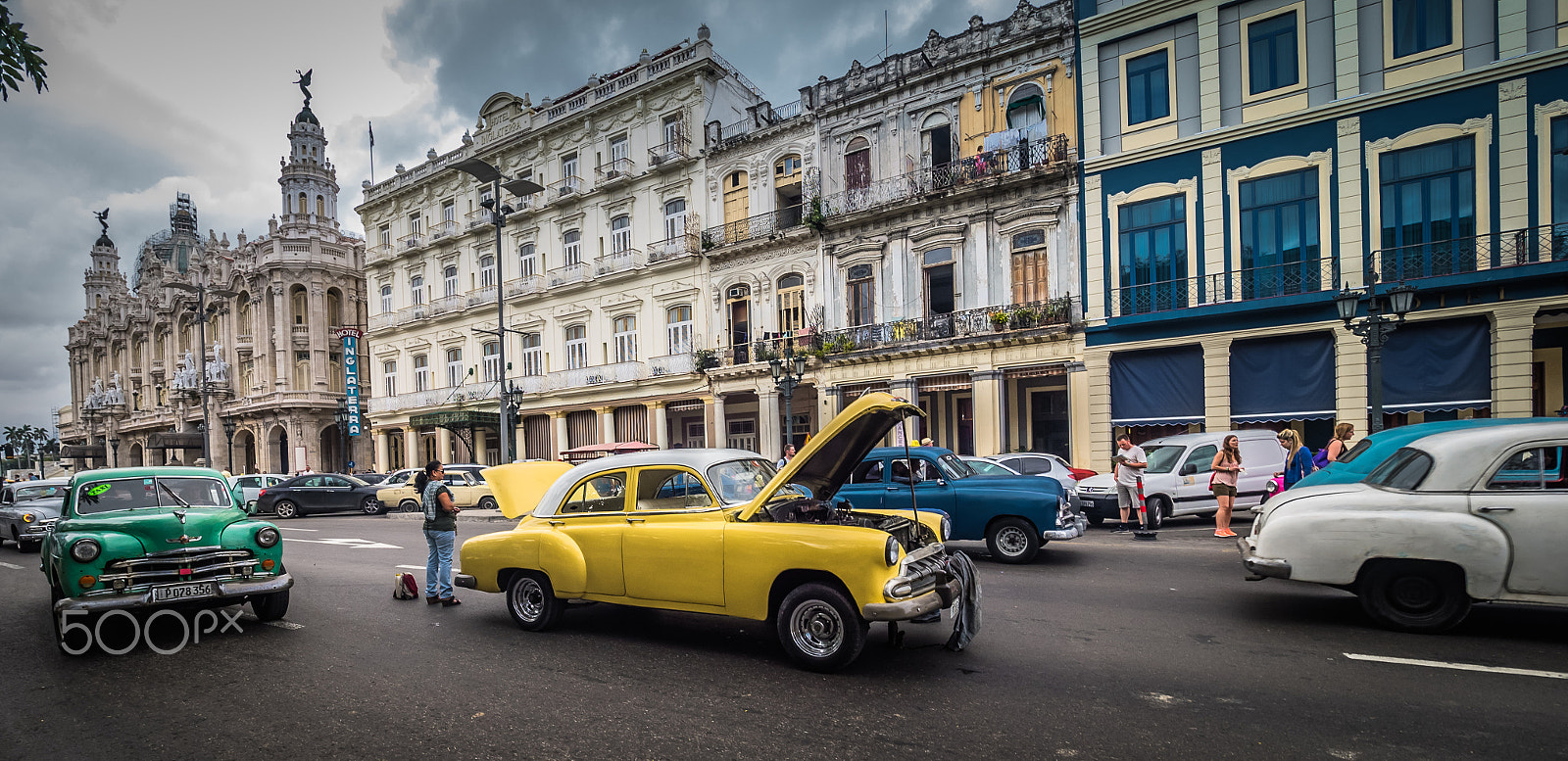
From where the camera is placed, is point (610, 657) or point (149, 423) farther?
point (149, 423)

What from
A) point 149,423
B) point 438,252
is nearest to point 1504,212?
point 438,252

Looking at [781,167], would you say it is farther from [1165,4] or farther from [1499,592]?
[1499,592]

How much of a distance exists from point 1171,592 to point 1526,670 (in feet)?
9.69

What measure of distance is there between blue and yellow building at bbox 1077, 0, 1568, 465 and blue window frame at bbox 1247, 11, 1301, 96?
4 cm

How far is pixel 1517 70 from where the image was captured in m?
14.7

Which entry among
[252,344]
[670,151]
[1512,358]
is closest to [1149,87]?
[1512,358]

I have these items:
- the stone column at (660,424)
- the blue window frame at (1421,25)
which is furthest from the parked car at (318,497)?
the blue window frame at (1421,25)

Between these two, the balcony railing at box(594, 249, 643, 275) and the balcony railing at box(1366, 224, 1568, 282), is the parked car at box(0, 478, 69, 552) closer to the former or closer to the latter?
the balcony railing at box(594, 249, 643, 275)

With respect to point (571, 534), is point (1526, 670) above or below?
below

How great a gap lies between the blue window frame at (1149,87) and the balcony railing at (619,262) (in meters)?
17.6

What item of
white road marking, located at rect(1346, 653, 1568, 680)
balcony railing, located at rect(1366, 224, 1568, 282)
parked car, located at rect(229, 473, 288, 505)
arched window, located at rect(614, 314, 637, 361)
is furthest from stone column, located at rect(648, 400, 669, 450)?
white road marking, located at rect(1346, 653, 1568, 680)

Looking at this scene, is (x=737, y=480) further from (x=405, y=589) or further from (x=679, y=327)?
(x=679, y=327)

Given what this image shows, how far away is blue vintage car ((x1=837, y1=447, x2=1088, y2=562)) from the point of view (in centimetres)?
960

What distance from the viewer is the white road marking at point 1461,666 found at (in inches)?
194
